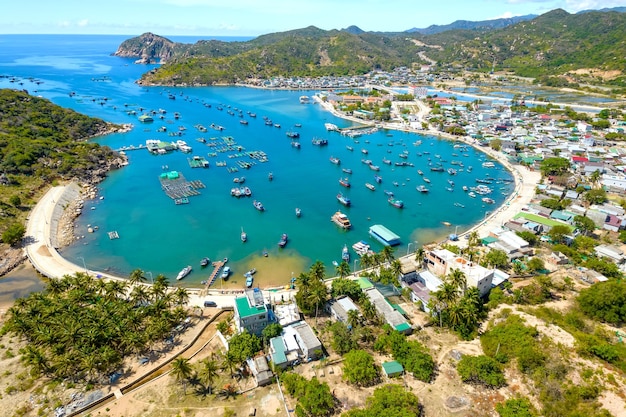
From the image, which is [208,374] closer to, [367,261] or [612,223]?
[367,261]

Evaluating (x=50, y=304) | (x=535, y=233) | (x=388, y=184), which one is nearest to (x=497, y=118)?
(x=388, y=184)

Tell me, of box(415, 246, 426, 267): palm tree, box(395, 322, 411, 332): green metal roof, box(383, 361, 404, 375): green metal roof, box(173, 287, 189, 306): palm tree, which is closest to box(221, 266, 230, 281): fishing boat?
box(173, 287, 189, 306): palm tree

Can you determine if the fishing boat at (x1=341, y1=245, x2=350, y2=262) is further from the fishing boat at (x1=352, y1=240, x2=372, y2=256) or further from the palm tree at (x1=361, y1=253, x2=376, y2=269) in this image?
the palm tree at (x1=361, y1=253, x2=376, y2=269)

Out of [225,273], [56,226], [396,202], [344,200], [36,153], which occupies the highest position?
[36,153]

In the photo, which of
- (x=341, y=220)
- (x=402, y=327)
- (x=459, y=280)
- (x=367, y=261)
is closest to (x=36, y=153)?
(x=341, y=220)

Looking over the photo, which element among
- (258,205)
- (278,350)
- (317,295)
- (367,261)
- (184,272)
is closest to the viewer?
(278,350)

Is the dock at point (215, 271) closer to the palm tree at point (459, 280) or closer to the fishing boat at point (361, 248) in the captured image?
the fishing boat at point (361, 248)

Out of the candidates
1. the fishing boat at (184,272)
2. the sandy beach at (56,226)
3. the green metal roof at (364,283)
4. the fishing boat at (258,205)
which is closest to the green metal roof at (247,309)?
the sandy beach at (56,226)

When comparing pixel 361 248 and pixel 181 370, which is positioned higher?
pixel 181 370
